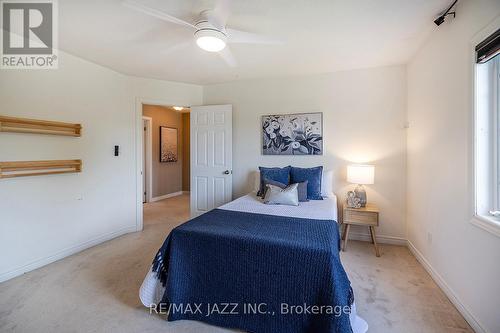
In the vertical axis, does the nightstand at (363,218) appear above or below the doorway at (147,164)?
below

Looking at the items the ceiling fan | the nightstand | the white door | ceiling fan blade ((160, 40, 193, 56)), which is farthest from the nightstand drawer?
ceiling fan blade ((160, 40, 193, 56))

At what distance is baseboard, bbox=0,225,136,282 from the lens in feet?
7.59

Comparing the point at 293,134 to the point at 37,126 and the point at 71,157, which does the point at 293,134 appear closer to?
the point at 71,157

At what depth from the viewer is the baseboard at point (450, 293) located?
1.62 m

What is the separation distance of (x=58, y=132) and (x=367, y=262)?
3890 millimetres

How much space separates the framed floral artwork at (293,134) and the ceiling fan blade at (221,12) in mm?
1864

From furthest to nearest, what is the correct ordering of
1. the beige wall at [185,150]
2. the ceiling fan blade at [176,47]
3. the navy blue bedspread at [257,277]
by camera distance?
the beige wall at [185,150] → the ceiling fan blade at [176,47] → the navy blue bedspread at [257,277]

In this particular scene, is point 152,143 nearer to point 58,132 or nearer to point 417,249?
point 58,132

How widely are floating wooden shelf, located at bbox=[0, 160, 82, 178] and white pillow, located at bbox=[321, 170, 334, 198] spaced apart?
127 inches

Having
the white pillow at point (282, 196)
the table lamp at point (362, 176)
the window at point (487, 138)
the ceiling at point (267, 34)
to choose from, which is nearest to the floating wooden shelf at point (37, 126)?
the ceiling at point (267, 34)

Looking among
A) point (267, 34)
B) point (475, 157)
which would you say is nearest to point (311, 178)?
point (475, 157)

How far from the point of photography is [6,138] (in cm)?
228

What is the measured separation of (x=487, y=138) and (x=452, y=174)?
0.43 metres

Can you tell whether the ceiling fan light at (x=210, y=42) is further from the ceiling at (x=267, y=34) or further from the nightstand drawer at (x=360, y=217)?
the nightstand drawer at (x=360, y=217)
